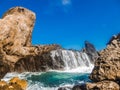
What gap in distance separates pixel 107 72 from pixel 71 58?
49.8m

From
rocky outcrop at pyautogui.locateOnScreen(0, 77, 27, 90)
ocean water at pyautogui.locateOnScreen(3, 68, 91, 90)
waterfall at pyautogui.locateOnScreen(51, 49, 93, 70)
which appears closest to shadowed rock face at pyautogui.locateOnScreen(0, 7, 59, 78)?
waterfall at pyautogui.locateOnScreen(51, 49, 93, 70)

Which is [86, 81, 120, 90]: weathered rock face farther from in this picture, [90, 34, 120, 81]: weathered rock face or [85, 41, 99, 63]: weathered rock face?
[85, 41, 99, 63]: weathered rock face

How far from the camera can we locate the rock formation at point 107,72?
21022mm

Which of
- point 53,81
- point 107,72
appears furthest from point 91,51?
point 107,72

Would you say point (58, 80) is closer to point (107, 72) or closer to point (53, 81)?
point (53, 81)

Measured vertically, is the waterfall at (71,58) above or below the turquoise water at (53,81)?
above

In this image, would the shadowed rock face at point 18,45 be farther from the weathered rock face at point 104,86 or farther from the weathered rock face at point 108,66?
the weathered rock face at point 104,86

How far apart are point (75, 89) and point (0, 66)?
31887 millimetres

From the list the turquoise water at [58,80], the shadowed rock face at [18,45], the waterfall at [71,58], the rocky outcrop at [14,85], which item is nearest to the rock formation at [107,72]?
the rocky outcrop at [14,85]

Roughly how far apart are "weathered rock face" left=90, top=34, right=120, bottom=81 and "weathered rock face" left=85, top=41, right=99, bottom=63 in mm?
53944

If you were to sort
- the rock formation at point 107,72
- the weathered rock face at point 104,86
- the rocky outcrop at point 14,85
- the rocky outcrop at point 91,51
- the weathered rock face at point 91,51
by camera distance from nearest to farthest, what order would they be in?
the rocky outcrop at point 14,85, the weathered rock face at point 104,86, the rock formation at point 107,72, the weathered rock face at point 91,51, the rocky outcrop at point 91,51

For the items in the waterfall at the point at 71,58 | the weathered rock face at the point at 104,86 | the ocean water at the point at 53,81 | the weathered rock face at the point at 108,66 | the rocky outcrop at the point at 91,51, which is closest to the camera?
the weathered rock face at the point at 104,86

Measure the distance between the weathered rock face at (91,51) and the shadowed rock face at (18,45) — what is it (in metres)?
7.68

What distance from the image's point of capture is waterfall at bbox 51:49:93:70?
69688 millimetres
